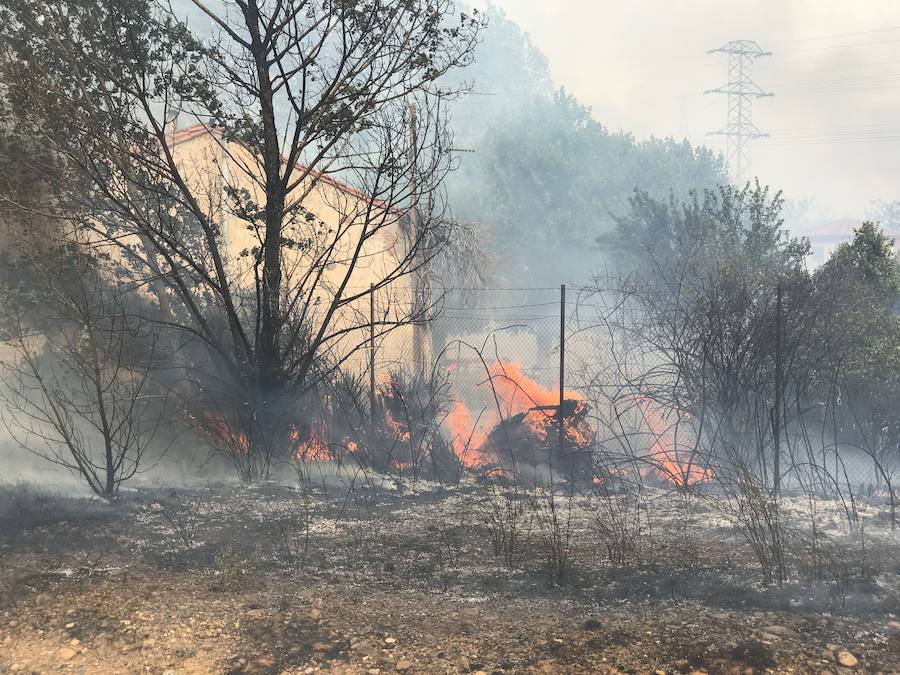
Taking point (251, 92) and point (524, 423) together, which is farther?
point (524, 423)

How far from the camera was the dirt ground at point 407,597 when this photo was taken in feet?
13.0

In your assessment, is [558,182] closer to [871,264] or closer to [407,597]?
[871,264]

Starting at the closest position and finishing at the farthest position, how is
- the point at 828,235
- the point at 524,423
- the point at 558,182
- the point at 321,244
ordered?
the point at 321,244, the point at 524,423, the point at 558,182, the point at 828,235

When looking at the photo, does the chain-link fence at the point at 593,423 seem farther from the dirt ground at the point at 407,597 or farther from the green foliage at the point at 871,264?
the green foliage at the point at 871,264

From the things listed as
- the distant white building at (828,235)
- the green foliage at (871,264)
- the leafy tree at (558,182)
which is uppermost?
the distant white building at (828,235)

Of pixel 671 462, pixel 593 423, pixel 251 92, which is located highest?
pixel 251 92

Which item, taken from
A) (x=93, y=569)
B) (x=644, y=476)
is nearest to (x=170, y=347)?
(x=93, y=569)

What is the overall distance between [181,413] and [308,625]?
5.96 m

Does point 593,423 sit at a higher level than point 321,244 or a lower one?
lower

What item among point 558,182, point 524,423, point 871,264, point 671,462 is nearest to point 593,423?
point 524,423

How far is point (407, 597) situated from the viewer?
484cm

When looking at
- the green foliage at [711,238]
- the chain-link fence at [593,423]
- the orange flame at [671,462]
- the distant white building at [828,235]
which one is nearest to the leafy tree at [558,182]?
the green foliage at [711,238]

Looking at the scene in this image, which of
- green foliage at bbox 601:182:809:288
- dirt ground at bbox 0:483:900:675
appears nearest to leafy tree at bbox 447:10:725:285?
green foliage at bbox 601:182:809:288

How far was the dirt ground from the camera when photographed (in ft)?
13.0
